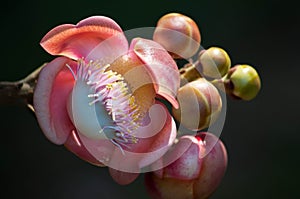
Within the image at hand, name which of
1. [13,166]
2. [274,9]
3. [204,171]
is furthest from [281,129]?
[204,171]

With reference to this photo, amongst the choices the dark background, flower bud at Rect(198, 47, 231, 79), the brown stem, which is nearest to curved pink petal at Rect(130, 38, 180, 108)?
flower bud at Rect(198, 47, 231, 79)

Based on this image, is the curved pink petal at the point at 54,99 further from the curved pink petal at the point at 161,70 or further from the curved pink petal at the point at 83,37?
the curved pink petal at the point at 161,70

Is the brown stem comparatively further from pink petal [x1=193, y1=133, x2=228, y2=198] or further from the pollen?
pink petal [x1=193, y1=133, x2=228, y2=198]

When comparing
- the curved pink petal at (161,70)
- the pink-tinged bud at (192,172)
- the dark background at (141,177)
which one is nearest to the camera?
the curved pink petal at (161,70)

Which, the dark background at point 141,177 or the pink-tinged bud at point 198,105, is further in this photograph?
the dark background at point 141,177

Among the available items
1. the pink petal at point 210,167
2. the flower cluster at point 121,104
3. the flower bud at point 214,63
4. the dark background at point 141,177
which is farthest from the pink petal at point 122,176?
the dark background at point 141,177

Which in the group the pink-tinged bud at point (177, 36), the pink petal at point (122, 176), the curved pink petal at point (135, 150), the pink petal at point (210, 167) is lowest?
the pink petal at point (210, 167)
